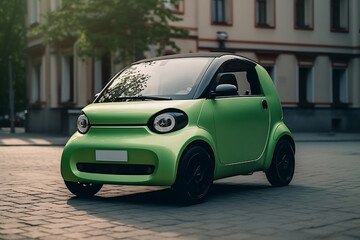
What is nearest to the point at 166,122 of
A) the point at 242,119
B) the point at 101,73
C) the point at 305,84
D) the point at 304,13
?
the point at 242,119

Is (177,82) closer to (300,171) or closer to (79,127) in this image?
(79,127)

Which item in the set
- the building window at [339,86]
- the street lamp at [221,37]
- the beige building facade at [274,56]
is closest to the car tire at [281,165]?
the beige building facade at [274,56]

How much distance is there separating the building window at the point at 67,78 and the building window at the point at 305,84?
11453 millimetres

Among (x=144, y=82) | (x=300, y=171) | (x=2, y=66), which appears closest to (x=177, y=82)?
(x=144, y=82)

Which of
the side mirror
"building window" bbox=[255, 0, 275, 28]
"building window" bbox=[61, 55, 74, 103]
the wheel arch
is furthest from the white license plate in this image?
"building window" bbox=[255, 0, 275, 28]

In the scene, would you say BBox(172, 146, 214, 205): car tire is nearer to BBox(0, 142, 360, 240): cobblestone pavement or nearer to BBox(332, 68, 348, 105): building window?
BBox(0, 142, 360, 240): cobblestone pavement

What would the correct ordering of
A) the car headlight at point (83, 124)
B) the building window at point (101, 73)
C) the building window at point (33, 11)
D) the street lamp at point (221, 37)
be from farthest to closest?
the building window at point (33, 11), the street lamp at point (221, 37), the building window at point (101, 73), the car headlight at point (83, 124)

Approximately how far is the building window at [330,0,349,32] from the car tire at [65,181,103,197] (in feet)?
94.9

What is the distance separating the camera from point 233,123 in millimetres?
7895

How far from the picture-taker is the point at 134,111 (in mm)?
7180

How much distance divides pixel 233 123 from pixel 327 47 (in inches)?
1093

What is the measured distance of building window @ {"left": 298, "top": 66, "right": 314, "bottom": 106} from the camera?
3366 cm

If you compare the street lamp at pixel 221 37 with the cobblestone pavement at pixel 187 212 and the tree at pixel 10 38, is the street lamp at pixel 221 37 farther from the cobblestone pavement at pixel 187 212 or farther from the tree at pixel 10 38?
the cobblestone pavement at pixel 187 212

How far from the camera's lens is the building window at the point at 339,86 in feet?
115
